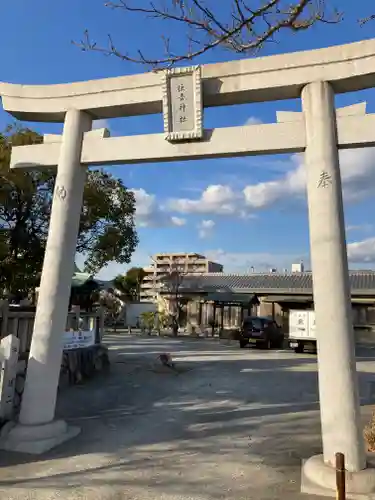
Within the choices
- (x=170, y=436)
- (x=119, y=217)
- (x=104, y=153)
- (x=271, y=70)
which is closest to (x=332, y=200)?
(x=271, y=70)

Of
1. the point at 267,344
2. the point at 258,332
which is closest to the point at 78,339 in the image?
the point at 258,332

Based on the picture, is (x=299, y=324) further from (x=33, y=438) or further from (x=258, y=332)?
(x=33, y=438)

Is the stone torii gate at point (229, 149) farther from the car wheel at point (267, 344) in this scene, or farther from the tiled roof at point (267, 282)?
the tiled roof at point (267, 282)

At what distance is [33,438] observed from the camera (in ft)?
19.4

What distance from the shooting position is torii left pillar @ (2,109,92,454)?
605cm

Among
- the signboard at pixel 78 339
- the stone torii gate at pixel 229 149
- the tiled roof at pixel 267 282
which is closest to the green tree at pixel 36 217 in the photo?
the signboard at pixel 78 339

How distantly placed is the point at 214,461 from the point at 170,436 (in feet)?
4.08

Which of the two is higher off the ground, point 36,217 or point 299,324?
point 36,217

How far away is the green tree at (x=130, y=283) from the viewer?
45.1m

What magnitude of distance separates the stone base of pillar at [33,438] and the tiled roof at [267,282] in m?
22.9

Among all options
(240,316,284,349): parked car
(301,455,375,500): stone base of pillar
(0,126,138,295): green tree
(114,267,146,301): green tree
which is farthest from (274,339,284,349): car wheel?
(114,267,146,301): green tree

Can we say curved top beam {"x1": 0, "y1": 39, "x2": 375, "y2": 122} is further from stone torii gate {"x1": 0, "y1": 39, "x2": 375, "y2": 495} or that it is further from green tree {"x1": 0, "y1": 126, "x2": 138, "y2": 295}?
green tree {"x1": 0, "y1": 126, "x2": 138, "y2": 295}

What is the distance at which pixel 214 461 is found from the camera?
5.45 m

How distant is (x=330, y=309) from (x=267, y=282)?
25.9m
